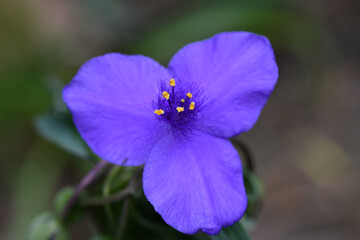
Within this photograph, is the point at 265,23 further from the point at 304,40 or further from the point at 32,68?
the point at 32,68

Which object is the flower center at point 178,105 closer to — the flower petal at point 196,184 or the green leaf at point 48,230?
the flower petal at point 196,184

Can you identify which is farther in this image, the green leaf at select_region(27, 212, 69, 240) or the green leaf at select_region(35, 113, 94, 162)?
the green leaf at select_region(35, 113, 94, 162)

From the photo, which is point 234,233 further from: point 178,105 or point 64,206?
point 64,206

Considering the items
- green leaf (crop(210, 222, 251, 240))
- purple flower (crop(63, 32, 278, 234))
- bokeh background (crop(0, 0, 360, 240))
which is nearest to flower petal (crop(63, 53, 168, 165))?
purple flower (crop(63, 32, 278, 234))

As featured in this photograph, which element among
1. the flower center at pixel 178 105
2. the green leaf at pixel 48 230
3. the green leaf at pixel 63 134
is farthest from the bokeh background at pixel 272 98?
the flower center at pixel 178 105

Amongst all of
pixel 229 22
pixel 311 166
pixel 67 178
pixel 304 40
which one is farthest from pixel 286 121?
pixel 67 178

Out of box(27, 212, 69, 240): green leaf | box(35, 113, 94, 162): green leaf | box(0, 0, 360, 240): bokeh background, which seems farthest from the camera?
box(0, 0, 360, 240): bokeh background

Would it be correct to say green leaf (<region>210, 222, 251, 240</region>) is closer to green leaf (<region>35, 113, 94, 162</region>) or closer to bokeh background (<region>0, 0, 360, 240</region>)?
green leaf (<region>35, 113, 94, 162</region>)
